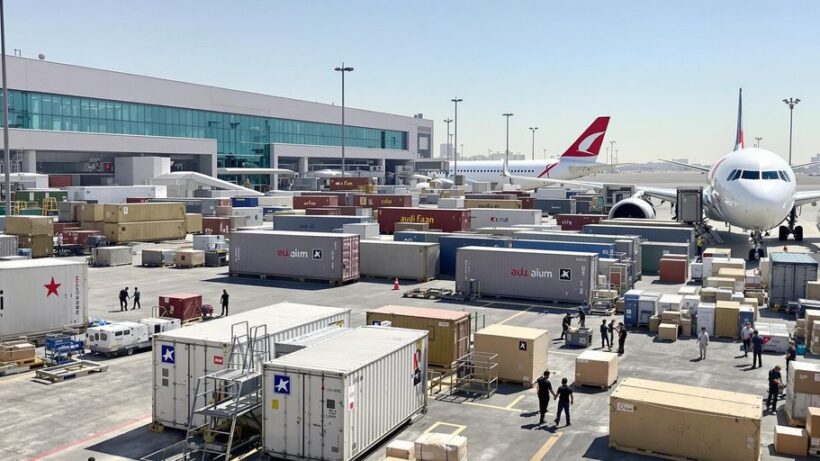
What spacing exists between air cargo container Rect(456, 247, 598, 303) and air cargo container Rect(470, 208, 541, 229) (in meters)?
29.5

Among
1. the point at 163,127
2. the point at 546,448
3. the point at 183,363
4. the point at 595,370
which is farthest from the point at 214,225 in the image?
the point at 546,448

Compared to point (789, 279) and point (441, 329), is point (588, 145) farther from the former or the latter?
point (441, 329)

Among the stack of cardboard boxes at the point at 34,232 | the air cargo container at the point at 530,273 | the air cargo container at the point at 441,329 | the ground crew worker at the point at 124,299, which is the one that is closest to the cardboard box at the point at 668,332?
the air cargo container at the point at 530,273

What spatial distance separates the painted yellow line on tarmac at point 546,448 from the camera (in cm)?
1947

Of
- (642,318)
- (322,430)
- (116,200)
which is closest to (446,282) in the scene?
(642,318)

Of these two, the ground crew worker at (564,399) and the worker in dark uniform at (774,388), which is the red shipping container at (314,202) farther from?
the worker in dark uniform at (774,388)

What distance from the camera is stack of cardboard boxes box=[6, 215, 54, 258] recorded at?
59.0 meters

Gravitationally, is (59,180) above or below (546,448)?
above

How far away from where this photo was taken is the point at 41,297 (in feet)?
105

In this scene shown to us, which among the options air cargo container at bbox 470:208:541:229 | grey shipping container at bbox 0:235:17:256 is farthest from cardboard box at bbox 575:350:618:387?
air cargo container at bbox 470:208:541:229

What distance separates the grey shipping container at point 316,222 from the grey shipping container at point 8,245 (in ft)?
76.0

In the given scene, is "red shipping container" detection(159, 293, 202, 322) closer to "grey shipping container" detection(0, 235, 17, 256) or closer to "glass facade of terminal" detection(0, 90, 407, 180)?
"grey shipping container" detection(0, 235, 17, 256)

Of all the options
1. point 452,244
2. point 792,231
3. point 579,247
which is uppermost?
point 792,231

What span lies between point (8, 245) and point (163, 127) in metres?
70.4
